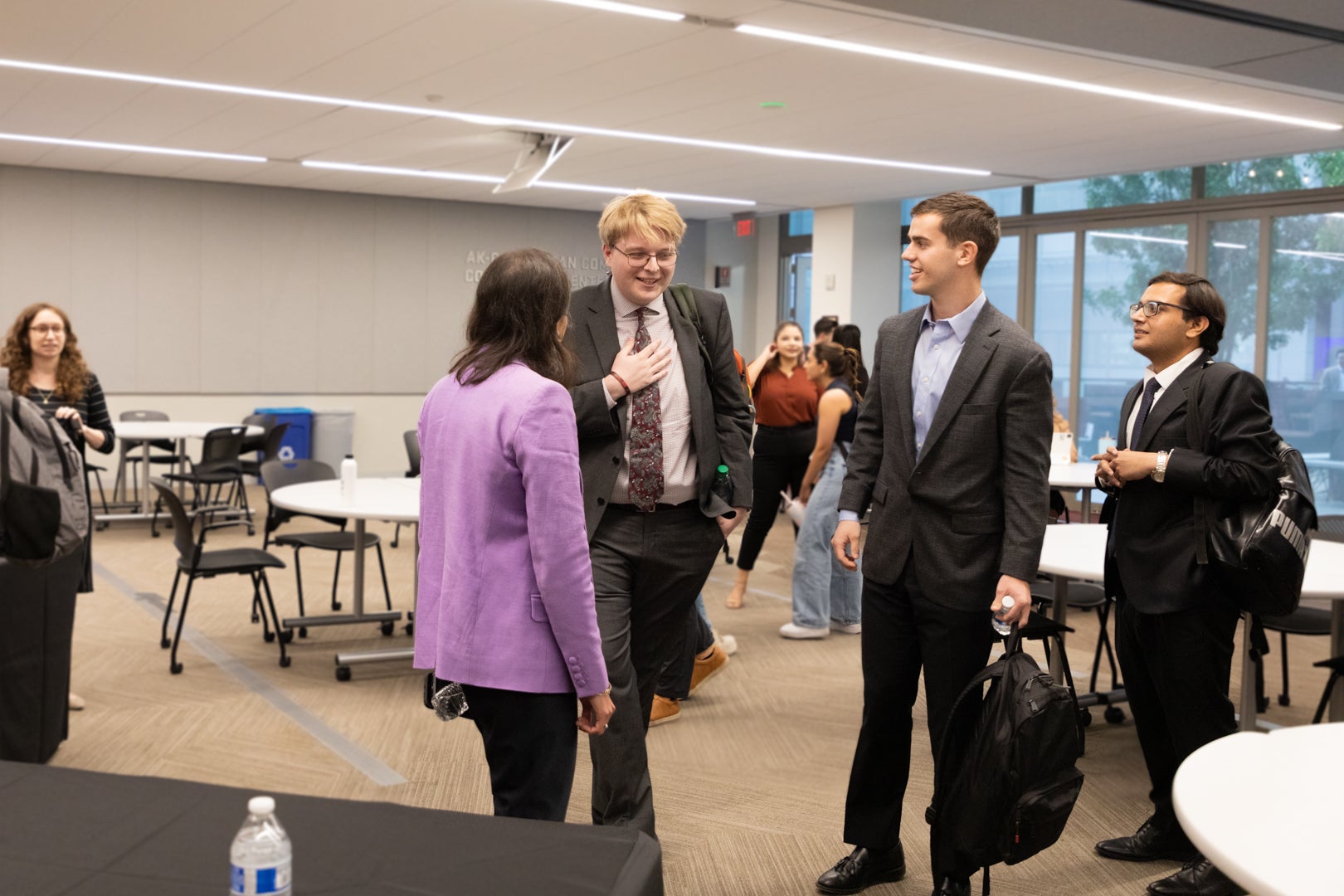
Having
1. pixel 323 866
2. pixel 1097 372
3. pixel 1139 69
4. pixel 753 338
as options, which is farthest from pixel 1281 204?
pixel 323 866

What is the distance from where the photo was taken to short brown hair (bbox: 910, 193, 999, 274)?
2.94m

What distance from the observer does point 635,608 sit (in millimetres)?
3051

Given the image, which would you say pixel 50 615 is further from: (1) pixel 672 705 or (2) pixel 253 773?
(1) pixel 672 705

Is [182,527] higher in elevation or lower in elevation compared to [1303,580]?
lower

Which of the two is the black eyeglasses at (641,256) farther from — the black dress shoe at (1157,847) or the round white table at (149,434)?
the round white table at (149,434)

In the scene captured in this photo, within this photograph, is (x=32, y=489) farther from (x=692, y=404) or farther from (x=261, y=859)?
(x=261, y=859)

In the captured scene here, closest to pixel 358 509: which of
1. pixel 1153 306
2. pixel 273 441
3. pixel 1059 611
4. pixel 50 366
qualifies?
pixel 50 366

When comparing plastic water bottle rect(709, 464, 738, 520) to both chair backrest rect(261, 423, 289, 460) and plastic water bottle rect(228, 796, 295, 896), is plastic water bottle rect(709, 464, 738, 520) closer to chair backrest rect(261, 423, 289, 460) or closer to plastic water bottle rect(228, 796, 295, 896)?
plastic water bottle rect(228, 796, 295, 896)

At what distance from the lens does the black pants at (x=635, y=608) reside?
2924 millimetres

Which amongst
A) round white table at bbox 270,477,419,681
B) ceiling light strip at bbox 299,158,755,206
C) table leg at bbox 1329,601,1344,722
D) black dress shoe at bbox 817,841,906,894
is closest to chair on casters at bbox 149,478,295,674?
round white table at bbox 270,477,419,681

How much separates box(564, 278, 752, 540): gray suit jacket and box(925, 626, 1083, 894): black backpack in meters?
0.75

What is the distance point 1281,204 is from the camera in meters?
9.89

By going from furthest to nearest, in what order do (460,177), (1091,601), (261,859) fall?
(460,177)
(1091,601)
(261,859)

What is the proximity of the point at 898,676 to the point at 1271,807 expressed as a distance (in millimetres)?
1506
